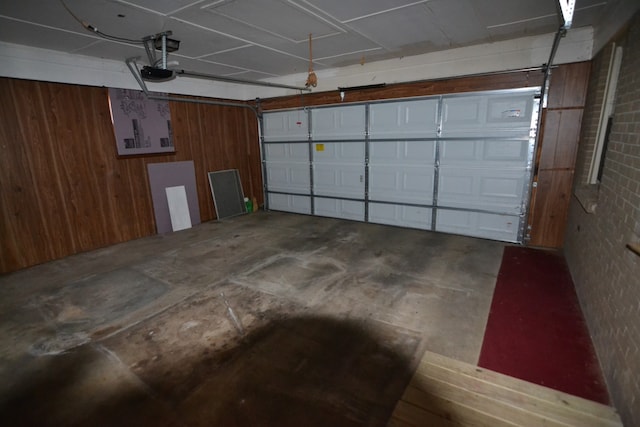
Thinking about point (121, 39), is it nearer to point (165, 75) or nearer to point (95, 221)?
point (165, 75)

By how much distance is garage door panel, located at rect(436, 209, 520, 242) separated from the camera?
181 inches

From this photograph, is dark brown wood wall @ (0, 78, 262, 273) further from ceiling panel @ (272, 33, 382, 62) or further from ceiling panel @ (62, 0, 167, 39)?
ceiling panel @ (272, 33, 382, 62)

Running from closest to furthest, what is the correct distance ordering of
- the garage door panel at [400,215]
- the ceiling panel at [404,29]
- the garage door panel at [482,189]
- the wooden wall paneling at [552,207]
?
the ceiling panel at [404,29]
the wooden wall paneling at [552,207]
the garage door panel at [482,189]
the garage door panel at [400,215]

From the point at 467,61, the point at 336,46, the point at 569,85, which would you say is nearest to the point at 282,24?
the point at 336,46

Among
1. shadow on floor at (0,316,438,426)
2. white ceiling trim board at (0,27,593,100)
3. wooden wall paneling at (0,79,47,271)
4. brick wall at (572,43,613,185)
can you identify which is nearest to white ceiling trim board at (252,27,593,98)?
white ceiling trim board at (0,27,593,100)

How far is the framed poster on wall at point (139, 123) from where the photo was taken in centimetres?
479

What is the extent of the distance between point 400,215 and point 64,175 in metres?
5.18

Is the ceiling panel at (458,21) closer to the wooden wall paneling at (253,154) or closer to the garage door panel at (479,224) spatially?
the garage door panel at (479,224)

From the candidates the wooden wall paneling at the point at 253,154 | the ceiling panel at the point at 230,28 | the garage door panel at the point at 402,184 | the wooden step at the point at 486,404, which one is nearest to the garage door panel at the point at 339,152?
the garage door panel at the point at 402,184

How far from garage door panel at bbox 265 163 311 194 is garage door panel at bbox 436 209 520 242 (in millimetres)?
2782

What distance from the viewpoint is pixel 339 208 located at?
623 cm

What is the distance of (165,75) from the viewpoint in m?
3.77

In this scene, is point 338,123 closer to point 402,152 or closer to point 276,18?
point 402,152

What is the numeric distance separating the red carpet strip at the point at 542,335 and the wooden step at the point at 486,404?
0.39ft
